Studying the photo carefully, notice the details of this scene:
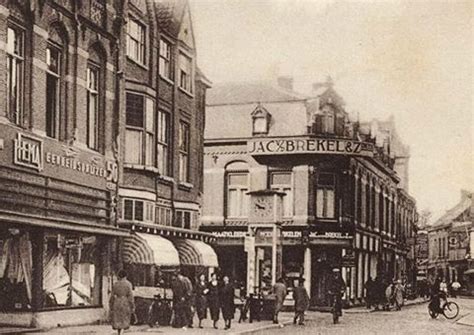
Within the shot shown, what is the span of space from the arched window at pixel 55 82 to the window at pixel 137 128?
12.9 feet

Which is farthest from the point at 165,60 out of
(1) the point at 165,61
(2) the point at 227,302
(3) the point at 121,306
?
(3) the point at 121,306

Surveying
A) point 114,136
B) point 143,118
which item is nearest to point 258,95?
point 143,118

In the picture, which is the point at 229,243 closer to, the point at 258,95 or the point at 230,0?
the point at 258,95

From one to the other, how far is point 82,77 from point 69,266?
350 centimetres

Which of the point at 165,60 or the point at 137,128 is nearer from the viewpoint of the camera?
the point at 137,128

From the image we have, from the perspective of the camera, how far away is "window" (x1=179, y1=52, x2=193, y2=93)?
2281 centimetres

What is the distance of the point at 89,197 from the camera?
16359mm

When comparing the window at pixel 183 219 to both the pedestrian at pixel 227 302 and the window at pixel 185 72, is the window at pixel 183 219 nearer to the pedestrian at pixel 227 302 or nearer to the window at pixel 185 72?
the window at pixel 185 72

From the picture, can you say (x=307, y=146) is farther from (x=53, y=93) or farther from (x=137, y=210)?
(x=53, y=93)

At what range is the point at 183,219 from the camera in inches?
907

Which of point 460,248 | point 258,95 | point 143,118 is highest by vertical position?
point 258,95

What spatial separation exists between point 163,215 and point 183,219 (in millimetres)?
1434

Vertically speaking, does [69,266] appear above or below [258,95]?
below

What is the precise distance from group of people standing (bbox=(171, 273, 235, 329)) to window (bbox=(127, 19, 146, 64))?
5344mm
